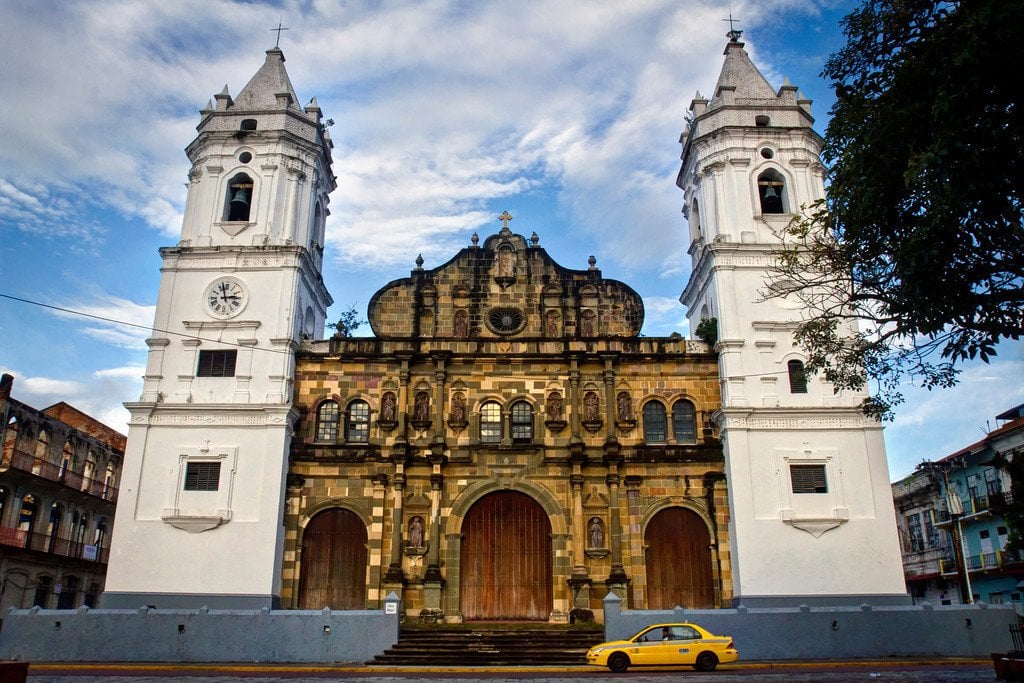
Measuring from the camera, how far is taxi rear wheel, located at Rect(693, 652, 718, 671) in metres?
18.2

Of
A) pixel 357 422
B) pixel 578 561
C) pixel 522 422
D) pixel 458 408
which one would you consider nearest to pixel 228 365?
pixel 357 422

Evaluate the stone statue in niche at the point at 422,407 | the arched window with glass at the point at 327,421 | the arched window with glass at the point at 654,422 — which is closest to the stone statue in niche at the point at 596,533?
the arched window with glass at the point at 654,422

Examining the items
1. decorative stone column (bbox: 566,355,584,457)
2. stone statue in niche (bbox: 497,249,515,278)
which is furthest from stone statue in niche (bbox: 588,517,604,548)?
stone statue in niche (bbox: 497,249,515,278)

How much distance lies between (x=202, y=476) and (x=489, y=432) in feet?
28.4

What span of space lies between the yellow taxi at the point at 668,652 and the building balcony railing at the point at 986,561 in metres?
20.2

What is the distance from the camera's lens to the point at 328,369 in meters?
26.7

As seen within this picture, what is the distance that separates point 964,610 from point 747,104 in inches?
668

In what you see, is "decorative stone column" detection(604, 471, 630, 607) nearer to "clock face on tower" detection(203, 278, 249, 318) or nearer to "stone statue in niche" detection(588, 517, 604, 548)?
"stone statue in niche" detection(588, 517, 604, 548)

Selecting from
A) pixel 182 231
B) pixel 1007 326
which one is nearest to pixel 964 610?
pixel 1007 326

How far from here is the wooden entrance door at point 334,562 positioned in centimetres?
2450

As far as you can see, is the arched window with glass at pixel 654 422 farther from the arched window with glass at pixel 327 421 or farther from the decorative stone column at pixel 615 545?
the arched window with glass at pixel 327 421

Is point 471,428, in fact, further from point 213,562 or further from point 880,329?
point 880,329

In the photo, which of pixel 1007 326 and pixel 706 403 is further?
pixel 706 403

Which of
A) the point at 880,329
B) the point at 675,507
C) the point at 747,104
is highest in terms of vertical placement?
the point at 747,104
